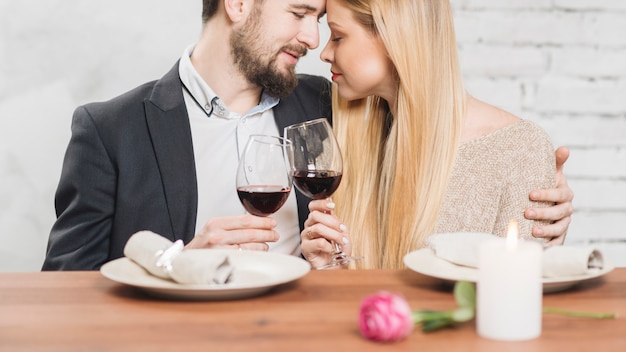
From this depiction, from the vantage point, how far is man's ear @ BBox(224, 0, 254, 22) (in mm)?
2312

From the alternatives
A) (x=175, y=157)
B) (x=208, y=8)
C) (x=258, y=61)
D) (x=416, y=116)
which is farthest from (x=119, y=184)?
(x=416, y=116)

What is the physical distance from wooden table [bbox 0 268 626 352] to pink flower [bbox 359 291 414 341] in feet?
0.05

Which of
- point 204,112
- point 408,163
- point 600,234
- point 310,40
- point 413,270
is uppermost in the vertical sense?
point 310,40

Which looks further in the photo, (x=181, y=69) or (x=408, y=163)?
(x=181, y=69)

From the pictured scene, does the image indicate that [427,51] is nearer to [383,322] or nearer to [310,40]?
[310,40]

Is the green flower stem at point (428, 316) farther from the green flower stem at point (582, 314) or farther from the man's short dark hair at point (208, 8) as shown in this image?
the man's short dark hair at point (208, 8)

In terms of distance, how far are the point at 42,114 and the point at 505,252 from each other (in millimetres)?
1841

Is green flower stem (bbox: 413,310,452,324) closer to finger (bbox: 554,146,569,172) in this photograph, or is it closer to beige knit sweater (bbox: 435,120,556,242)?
beige knit sweater (bbox: 435,120,556,242)

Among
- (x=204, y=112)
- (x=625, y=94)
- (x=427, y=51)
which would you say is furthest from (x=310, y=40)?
(x=625, y=94)

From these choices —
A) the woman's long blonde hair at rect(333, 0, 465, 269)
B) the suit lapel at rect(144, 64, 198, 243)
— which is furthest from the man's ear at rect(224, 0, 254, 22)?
the woman's long blonde hair at rect(333, 0, 465, 269)

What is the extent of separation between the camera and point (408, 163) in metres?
1.88

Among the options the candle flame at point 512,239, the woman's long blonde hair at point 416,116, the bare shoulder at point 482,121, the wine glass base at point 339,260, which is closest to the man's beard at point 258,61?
the woman's long blonde hair at point 416,116

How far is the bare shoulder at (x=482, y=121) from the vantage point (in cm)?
186

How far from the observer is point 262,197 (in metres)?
1.52
